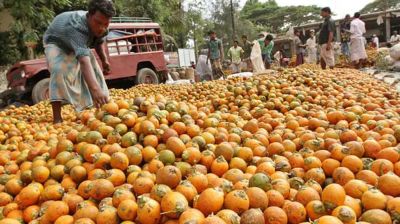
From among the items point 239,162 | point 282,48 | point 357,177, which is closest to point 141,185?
point 239,162

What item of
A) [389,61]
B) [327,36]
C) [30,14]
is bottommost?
[389,61]

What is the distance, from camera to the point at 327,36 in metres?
10.4

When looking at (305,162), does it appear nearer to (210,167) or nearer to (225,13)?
(210,167)

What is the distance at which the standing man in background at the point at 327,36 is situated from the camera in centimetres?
1012

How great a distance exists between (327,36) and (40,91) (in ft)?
25.4

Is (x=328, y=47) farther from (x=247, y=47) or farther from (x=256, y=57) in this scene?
(x=247, y=47)

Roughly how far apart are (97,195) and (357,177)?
1.45 metres

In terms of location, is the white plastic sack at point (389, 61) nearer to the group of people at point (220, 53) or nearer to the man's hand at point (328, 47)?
the man's hand at point (328, 47)

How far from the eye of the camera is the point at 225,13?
36625 mm

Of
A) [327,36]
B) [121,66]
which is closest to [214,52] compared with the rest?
[121,66]

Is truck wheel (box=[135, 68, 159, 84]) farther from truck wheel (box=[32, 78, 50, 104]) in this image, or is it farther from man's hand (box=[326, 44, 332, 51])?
man's hand (box=[326, 44, 332, 51])

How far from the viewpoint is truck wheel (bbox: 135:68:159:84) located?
479 inches

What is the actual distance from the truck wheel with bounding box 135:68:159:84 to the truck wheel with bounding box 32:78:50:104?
332 centimetres

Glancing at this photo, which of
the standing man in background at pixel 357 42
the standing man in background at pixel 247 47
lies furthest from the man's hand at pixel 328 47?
the standing man in background at pixel 247 47
